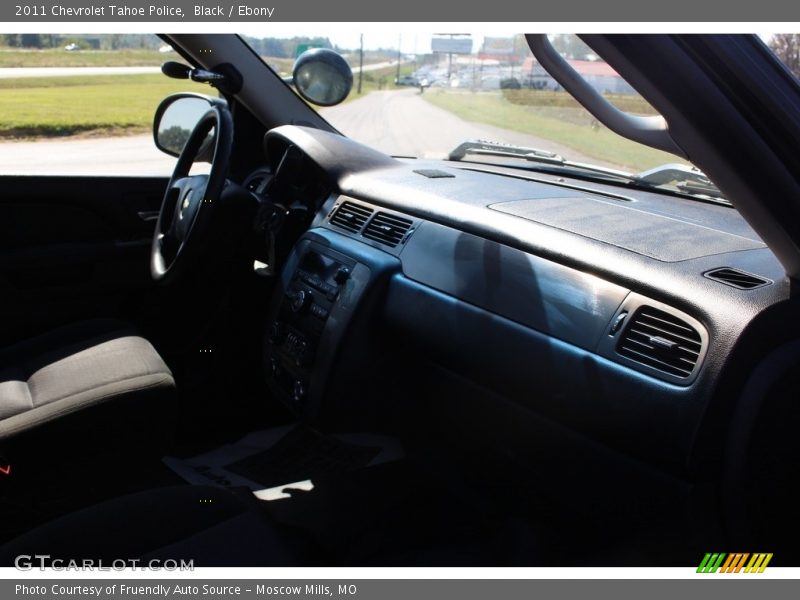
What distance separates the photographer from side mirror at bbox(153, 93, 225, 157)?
316 centimetres

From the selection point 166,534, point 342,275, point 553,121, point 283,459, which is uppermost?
point 553,121

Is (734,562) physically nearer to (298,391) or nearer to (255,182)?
(298,391)

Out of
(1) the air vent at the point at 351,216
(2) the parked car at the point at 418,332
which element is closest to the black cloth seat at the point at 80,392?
(2) the parked car at the point at 418,332

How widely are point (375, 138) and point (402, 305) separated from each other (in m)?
1.21

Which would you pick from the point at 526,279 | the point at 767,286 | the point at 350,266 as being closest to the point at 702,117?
the point at 767,286

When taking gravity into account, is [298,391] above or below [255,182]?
below

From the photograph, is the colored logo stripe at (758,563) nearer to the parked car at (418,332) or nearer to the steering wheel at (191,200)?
the parked car at (418,332)

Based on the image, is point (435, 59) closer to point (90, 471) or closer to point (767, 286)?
point (767, 286)

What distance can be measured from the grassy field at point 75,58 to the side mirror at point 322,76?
1.84ft

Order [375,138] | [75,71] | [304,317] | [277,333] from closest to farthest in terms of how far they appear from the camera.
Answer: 1. [304,317]
2. [277,333]
3. [75,71]
4. [375,138]

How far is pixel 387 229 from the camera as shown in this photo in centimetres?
247

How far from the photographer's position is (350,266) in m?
2.45

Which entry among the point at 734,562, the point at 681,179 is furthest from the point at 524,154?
the point at 734,562

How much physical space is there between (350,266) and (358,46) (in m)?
0.79
